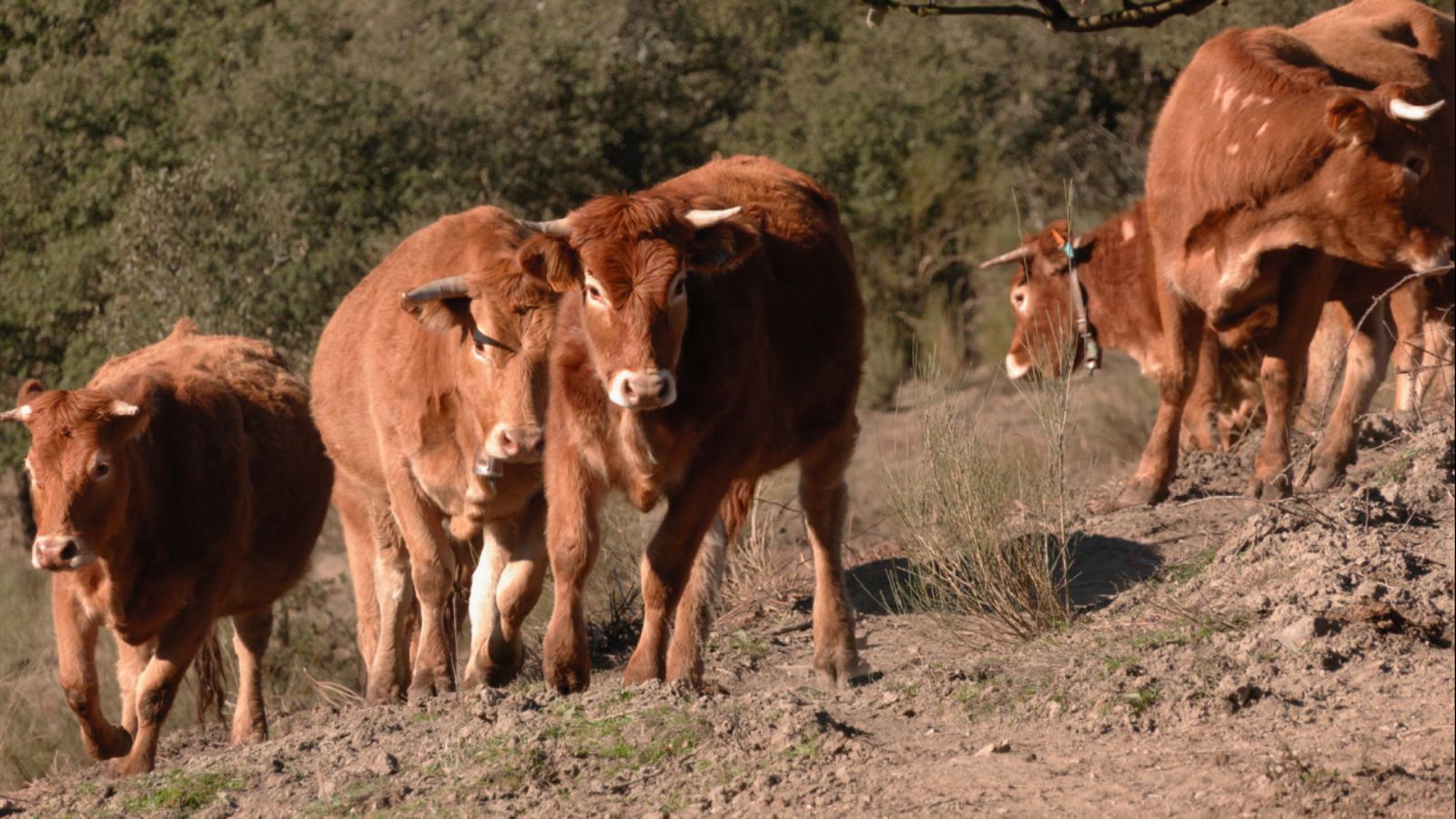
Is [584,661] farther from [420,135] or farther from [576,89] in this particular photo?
[576,89]

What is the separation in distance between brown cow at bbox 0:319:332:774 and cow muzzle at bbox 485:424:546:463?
2233 mm

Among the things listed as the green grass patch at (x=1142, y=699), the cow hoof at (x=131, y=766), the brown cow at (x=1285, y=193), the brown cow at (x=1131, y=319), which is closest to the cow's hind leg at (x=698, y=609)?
the green grass patch at (x=1142, y=699)

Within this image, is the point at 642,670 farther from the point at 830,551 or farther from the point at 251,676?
the point at 251,676

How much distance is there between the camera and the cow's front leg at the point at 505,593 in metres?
8.45

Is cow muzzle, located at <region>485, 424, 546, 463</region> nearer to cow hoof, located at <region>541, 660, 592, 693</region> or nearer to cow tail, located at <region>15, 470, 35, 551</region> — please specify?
cow hoof, located at <region>541, 660, 592, 693</region>

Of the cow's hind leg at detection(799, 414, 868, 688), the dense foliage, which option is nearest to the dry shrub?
the cow's hind leg at detection(799, 414, 868, 688)

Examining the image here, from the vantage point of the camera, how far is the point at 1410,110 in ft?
30.0

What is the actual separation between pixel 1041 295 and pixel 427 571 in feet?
17.8

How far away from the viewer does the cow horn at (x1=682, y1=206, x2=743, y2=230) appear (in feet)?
23.1

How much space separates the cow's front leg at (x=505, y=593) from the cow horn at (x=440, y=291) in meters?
1.08

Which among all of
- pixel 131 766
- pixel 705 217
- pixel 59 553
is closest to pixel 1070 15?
pixel 705 217

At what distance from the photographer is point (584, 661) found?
7168 millimetres

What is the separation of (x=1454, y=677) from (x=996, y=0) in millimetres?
19683

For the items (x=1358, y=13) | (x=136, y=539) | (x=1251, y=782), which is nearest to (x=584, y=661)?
(x=1251, y=782)
